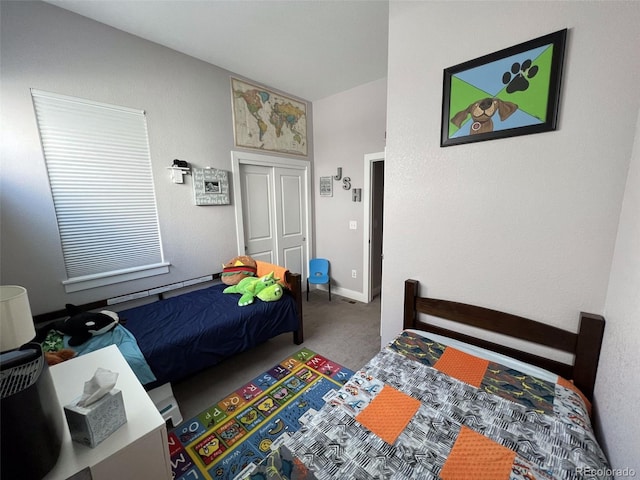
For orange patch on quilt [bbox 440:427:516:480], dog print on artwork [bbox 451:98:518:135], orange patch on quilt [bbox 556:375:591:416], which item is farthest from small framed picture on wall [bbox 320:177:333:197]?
orange patch on quilt [bbox 440:427:516:480]

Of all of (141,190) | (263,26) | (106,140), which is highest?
(263,26)

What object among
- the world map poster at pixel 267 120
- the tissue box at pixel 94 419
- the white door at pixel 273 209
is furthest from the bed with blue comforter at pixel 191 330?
the world map poster at pixel 267 120

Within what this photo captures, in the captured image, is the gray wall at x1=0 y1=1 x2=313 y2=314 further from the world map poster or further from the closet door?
the closet door

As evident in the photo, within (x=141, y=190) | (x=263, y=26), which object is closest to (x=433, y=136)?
(x=263, y=26)

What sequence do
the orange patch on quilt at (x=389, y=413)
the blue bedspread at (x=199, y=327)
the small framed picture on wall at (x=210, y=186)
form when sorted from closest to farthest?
1. the orange patch on quilt at (x=389, y=413)
2. the blue bedspread at (x=199, y=327)
3. the small framed picture on wall at (x=210, y=186)

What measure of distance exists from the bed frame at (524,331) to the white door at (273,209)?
7.35 feet

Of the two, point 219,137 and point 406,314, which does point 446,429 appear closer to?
point 406,314

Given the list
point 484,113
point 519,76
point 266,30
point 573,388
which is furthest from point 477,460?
point 266,30

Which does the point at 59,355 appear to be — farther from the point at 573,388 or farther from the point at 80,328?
the point at 573,388

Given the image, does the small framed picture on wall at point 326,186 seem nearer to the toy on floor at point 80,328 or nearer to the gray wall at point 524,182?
the gray wall at point 524,182

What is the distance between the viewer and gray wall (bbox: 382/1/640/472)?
1089 mm

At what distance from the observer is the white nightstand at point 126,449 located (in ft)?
2.57

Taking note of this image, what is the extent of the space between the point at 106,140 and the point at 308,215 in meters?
2.53

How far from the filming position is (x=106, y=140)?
7.13 feet
